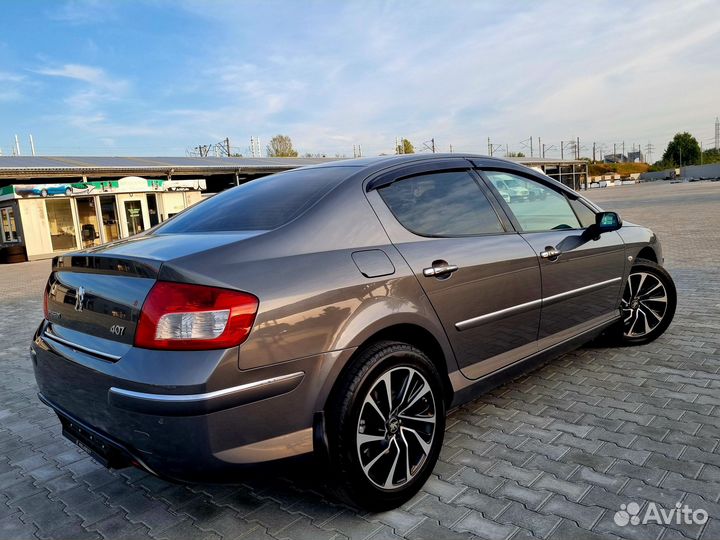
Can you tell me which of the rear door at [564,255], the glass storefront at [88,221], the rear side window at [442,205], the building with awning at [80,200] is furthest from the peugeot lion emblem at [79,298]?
the glass storefront at [88,221]

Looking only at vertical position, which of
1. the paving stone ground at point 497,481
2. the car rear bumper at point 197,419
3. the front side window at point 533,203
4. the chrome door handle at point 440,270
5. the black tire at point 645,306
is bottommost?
the paving stone ground at point 497,481

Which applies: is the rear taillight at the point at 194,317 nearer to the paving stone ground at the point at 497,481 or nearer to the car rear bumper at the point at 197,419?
the car rear bumper at the point at 197,419

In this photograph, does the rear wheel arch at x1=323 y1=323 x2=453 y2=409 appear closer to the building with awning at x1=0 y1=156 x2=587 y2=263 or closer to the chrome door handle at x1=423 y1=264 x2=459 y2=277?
the chrome door handle at x1=423 y1=264 x2=459 y2=277

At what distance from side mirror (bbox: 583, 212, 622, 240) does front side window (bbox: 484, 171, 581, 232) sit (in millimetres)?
90

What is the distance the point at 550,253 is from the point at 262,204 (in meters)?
1.79

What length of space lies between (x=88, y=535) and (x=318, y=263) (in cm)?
161

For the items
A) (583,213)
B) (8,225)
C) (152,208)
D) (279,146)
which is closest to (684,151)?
(279,146)

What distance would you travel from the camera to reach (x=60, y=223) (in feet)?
73.5

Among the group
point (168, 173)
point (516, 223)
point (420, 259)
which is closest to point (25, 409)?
point (420, 259)

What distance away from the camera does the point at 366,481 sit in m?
2.21

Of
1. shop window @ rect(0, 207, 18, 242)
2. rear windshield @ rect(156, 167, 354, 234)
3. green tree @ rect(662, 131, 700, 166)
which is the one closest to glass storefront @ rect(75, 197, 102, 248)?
shop window @ rect(0, 207, 18, 242)

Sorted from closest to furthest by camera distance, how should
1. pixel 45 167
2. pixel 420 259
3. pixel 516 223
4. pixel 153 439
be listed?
pixel 153 439, pixel 420 259, pixel 516 223, pixel 45 167

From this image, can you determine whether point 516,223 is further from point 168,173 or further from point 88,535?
point 168,173

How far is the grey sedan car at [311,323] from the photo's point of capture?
1.92 metres
